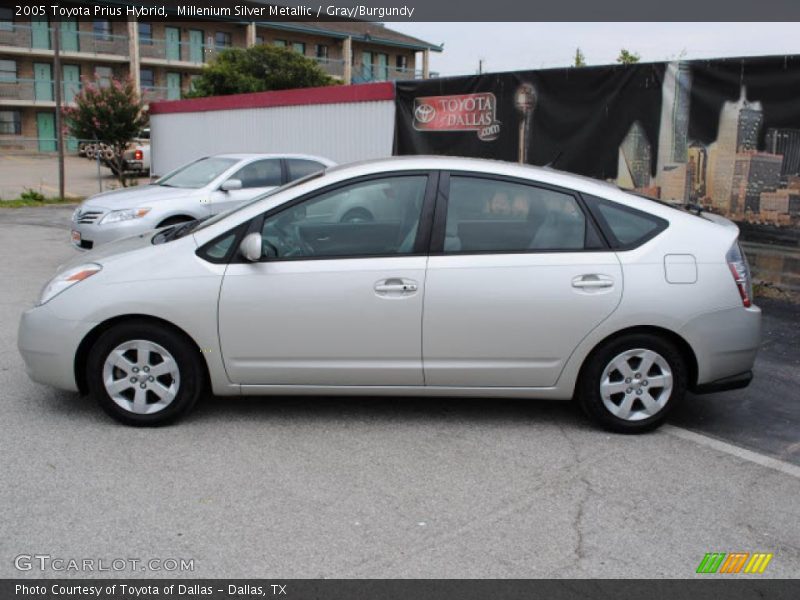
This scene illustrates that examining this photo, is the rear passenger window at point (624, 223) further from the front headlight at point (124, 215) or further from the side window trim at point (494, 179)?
the front headlight at point (124, 215)

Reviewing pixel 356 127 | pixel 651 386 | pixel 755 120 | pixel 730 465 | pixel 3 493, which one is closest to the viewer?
pixel 3 493

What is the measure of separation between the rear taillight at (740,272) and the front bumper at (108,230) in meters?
6.95

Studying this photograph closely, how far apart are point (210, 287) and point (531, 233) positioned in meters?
1.94

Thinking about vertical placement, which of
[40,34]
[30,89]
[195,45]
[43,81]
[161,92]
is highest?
[195,45]

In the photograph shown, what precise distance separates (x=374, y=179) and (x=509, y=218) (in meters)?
0.86

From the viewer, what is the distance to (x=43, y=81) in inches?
1791

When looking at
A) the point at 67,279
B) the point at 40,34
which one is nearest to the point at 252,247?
the point at 67,279

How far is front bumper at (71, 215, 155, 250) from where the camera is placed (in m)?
9.63

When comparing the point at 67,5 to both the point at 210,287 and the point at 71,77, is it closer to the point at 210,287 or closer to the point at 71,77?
the point at 71,77

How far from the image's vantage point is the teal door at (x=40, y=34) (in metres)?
44.1

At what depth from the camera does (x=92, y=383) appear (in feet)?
15.6

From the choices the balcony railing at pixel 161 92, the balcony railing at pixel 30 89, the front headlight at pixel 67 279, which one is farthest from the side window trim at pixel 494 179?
the balcony railing at pixel 161 92

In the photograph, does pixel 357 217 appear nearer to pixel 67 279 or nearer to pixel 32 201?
pixel 67 279

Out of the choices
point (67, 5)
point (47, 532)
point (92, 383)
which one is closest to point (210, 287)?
point (92, 383)
